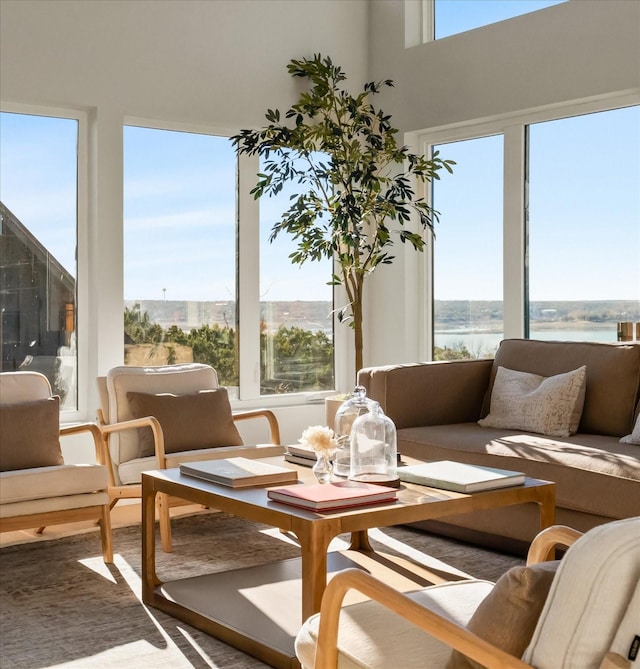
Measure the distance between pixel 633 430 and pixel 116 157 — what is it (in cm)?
326

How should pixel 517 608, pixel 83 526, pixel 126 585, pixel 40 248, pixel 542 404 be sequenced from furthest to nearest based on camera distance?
1. pixel 40 248
2. pixel 83 526
3. pixel 542 404
4. pixel 126 585
5. pixel 517 608

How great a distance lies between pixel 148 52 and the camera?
5547 mm

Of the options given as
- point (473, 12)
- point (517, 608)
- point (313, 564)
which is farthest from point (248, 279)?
point (517, 608)

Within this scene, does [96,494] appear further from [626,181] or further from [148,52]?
[626,181]

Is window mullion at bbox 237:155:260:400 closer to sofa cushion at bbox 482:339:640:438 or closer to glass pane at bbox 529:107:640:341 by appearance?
glass pane at bbox 529:107:640:341

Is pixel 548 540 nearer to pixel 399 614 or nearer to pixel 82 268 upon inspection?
pixel 399 614

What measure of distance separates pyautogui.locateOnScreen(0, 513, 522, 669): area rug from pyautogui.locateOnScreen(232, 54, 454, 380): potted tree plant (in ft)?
5.76

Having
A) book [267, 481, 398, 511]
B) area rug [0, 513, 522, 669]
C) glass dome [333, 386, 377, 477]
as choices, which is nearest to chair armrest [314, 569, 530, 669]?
book [267, 481, 398, 511]

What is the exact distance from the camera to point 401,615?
5.94 feet

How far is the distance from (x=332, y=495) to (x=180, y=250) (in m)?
3.26

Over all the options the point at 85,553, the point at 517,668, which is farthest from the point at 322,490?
the point at 85,553

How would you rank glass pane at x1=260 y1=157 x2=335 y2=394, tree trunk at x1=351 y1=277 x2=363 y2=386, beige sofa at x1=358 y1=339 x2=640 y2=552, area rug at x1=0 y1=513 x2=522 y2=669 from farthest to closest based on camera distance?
glass pane at x1=260 y1=157 x2=335 y2=394 < tree trunk at x1=351 y1=277 x2=363 y2=386 < beige sofa at x1=358 y1=339 x2=640 y2=552 < area rug at x1=0 y1=513 x2=522 y2=669

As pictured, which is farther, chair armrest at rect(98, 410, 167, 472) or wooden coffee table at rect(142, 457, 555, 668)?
chair armrest at rect(98, 410, 167, 472)

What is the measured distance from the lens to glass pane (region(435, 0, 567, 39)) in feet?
18.8
